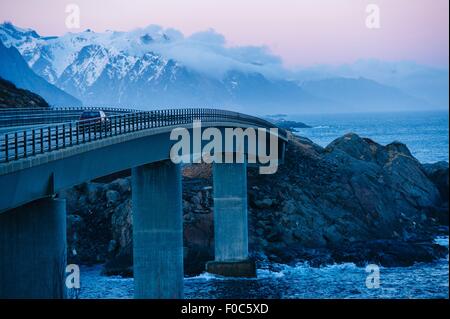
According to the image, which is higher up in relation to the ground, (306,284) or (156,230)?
(156,230)

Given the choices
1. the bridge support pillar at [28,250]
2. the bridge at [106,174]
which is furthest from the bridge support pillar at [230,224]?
the bridge support pillar at [28,250]

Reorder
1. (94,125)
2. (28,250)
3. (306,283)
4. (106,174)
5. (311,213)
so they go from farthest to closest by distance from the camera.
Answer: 1. (311,213)
2. (306,283)
3. (94,125)
4. (106,174)
5. (28,250)

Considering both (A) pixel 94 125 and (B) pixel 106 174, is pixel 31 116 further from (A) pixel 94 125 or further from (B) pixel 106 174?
(B) pixel 106 174

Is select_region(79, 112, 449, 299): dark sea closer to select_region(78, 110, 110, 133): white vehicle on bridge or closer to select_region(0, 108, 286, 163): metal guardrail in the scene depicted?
select_region(0, 108, 286, 163): metal guardrail

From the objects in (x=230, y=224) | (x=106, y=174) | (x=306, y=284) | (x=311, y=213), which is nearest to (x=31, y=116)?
(x=230, y=224)

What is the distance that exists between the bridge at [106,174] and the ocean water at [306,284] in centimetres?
302

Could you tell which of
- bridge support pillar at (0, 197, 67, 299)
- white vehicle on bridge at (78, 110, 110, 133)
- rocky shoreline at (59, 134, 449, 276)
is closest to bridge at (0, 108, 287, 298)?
bridge support pillar at (0, 197, 67, 299)

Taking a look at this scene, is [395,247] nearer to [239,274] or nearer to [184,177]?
[239,274]

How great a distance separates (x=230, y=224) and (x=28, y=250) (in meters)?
39.5

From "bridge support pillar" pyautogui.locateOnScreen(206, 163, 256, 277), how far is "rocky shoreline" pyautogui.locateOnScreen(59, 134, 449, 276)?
5.69ft

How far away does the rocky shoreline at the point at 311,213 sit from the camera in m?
84.6

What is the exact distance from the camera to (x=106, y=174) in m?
51.9

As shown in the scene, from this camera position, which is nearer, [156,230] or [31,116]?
[156,230]
